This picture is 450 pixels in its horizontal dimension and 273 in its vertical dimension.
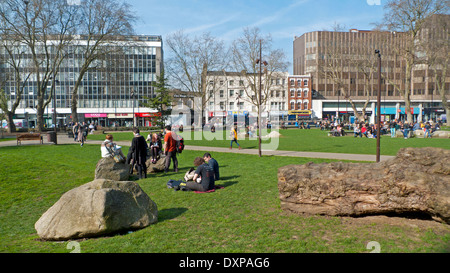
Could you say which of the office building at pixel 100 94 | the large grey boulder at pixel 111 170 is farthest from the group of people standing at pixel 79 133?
the office building at pixel 100 94

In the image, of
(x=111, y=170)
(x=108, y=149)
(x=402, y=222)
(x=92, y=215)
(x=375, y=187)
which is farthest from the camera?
(x=108, y=149)

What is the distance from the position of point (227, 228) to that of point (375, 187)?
2883mm

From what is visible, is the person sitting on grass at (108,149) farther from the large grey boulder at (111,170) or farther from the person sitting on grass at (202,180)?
the person sitting on grass at (202,180)

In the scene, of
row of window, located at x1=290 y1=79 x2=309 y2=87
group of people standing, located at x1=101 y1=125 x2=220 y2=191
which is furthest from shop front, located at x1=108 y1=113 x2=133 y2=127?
group of people standing, located at x1=101 y1=125 x2=220 y2=191

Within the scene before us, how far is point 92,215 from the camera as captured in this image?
566cm

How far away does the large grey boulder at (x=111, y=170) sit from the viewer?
1095cm

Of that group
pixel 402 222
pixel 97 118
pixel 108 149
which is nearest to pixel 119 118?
pixel 97 118

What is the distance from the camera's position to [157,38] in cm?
8031

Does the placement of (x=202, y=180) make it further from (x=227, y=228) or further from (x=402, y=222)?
(x=402, y=222)

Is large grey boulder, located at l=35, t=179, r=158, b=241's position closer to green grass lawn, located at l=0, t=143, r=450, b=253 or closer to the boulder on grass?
green grass lawn, located at l=0, t=143, r=450, b=253

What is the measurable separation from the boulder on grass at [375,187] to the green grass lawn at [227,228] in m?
0.29
